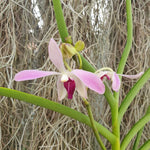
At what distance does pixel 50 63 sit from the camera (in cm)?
78

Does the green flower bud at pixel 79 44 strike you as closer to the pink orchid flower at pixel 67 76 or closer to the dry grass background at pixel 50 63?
the pink orchid flower at pixel 67 76

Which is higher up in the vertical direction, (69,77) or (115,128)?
(69,77)

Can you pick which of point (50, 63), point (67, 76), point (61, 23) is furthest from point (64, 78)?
point (50, 63)

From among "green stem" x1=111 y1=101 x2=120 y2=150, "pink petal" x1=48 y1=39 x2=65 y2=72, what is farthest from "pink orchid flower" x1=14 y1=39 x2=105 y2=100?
"green stem" x1=111 y1=101 x2=120 y2=150

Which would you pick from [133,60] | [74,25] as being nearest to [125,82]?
[133,60]

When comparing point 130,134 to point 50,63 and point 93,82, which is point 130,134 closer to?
point 93,82

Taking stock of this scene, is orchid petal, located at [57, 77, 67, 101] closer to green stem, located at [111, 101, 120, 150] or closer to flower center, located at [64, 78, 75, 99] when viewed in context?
flower center, located at [64, 78, 75, 99]

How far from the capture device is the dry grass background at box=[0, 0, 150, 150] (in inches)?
30.1

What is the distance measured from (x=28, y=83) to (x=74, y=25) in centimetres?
26

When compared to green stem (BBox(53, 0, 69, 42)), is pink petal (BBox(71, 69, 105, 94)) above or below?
below

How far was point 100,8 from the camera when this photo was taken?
81 cm

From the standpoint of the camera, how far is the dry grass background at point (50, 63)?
77 cm

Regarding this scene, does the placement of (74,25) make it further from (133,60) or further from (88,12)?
(133,60)

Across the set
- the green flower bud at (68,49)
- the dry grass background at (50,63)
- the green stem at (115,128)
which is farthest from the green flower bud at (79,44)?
the dry grass background at (50,63)
